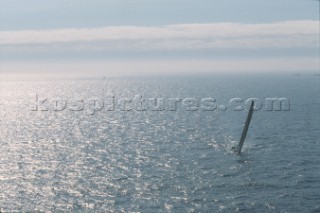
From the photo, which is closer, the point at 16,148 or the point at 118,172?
the point at 118,172

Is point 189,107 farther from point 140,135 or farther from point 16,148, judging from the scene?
point 16,148

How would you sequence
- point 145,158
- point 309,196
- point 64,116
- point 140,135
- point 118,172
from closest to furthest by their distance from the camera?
point 309,196, point 118,172, point 145,158, point 140,135, point 64,116

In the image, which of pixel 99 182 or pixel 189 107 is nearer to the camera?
pixel 99 182

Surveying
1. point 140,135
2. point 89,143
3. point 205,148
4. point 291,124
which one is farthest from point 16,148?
point 291,124

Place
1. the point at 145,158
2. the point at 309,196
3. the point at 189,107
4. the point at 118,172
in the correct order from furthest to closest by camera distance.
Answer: the point at 189,107, the point at 145,158, the point at 118,172, the point at 309,196

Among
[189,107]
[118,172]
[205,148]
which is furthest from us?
[189,107]

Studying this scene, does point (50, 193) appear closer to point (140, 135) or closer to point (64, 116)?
point (140, 135)

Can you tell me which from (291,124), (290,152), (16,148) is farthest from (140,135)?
(291,124)

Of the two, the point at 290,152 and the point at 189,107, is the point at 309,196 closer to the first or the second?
the point at 290,152

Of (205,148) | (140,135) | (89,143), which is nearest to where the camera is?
(205,148)
